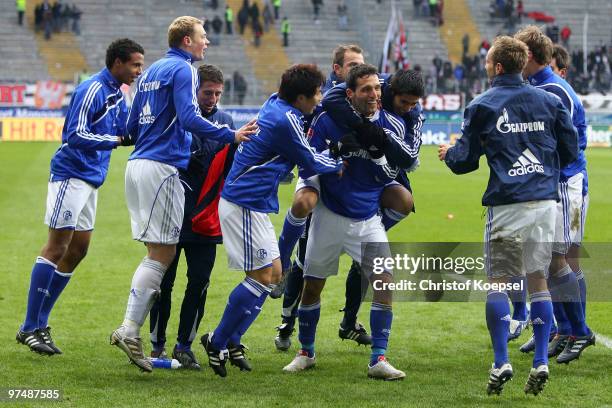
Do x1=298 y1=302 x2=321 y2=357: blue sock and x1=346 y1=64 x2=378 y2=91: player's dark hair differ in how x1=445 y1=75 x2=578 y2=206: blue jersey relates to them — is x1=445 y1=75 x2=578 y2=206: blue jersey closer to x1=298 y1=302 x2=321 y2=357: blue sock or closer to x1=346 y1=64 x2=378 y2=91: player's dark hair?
x1=346 y1=64 x2=378 y2=91: player's dark hair

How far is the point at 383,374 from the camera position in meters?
6.82

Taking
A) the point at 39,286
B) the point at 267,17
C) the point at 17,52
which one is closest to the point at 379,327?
the point at 39,286

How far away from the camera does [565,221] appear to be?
762 centimetres

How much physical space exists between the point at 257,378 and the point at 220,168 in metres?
1.48

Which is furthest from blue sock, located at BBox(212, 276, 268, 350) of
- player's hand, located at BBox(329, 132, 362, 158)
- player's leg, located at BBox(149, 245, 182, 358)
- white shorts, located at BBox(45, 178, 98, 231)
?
white shorts, located at BBox(45, 178, 98, 231)

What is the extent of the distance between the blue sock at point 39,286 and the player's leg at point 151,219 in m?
1.10

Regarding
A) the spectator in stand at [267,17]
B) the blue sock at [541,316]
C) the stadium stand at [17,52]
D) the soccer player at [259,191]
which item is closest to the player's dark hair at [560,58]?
the soccer player at [259,191]

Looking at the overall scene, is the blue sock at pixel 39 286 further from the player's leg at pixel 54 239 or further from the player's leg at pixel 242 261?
the player's leg at pixel 242 261

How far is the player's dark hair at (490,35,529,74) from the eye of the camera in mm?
6461

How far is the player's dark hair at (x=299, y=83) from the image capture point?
678 cm

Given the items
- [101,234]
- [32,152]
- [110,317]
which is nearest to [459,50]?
[32,152]

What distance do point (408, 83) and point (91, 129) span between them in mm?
2267

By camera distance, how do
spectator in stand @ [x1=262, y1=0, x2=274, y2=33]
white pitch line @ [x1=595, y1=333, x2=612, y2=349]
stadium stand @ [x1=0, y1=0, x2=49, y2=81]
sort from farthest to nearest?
spectator in stand @ [x1=262, y1=0, x2=274, y2=33] → stadium stand @ [x1=0, y1=0, x2=49, y2=81] → white pitch line @ [x1=595, y1=333, x2=612, y2=349]

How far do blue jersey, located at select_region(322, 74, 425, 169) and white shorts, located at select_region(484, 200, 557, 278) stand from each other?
0.68 m
